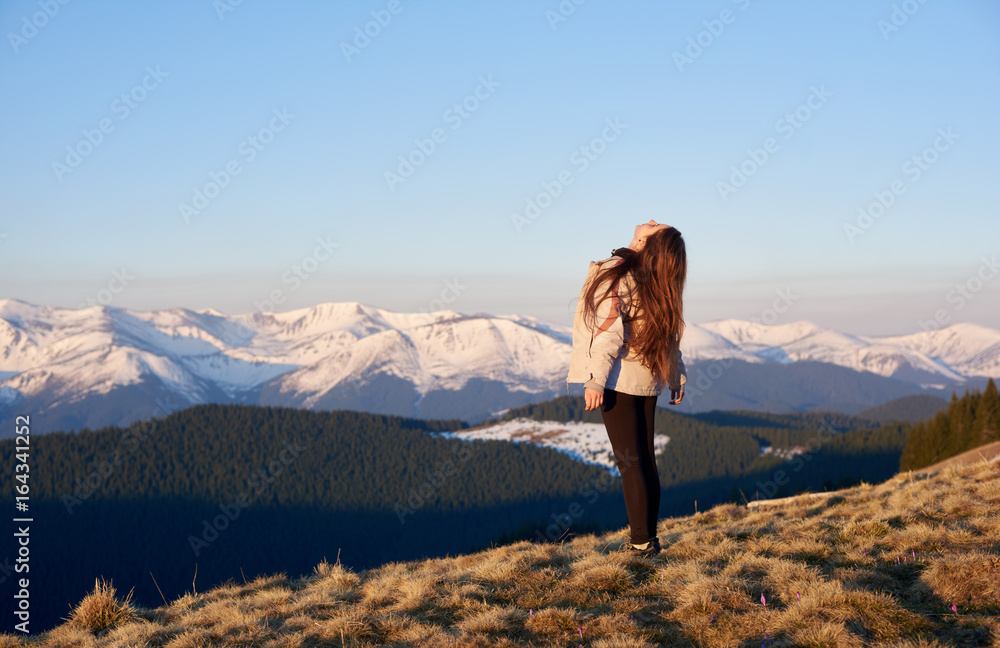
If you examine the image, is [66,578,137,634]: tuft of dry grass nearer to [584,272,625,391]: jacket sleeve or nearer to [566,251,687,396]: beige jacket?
[566,251,687,396]: beige jacket

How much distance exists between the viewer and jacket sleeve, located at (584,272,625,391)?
7.89 m

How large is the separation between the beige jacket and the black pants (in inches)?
8.2

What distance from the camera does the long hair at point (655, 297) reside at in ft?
26.3

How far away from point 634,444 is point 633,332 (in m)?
1.35

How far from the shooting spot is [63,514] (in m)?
160

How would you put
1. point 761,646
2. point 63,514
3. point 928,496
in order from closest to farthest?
point 761,646 < point 928,496 < point 63,514

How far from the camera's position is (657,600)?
23.5ft

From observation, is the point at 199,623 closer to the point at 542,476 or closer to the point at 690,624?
the point at 690,624

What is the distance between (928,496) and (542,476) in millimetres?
178901

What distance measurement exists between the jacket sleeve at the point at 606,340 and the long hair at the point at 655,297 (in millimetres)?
82

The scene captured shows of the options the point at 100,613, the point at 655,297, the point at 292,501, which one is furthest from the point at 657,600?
the point at 292,501

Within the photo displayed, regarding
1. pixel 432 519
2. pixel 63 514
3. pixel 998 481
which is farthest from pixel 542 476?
pixel 998 481

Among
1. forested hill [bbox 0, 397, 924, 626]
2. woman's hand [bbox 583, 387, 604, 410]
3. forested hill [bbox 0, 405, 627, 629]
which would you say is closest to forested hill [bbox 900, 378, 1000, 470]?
forested hill [bbox 0, 397, 924, 626]

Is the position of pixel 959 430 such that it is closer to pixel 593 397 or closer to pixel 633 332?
pixel 633 332
